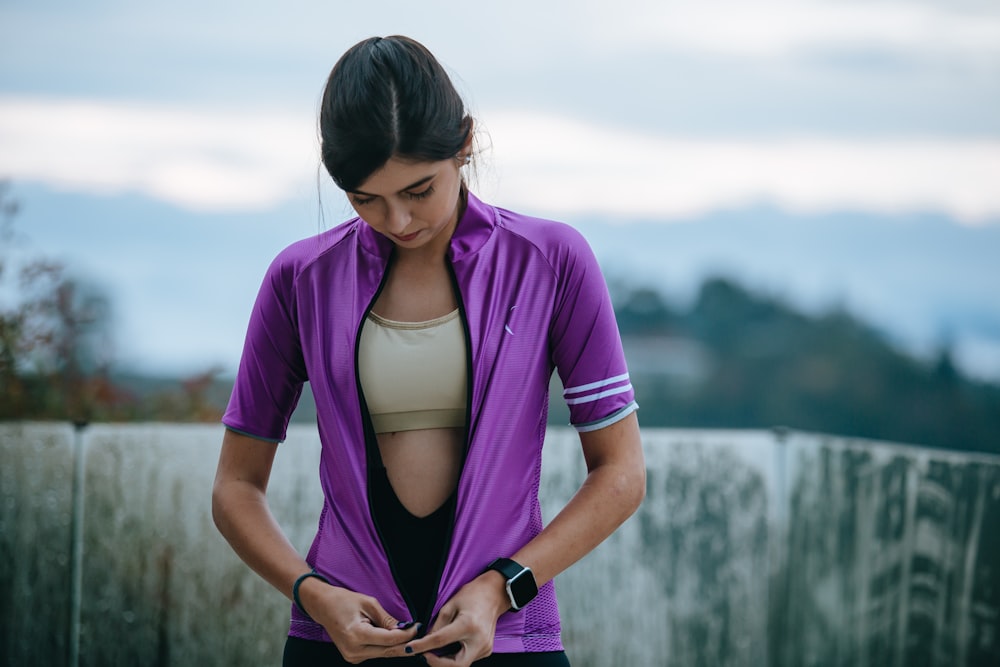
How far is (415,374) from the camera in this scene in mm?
1557

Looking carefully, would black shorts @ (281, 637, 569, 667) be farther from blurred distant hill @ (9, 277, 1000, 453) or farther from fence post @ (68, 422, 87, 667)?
blurred distant hill @ (9, 277, 1000, 453)

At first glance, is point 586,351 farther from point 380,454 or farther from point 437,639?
point 437,639

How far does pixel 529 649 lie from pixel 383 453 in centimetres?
33

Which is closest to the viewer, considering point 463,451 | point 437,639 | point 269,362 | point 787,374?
point 437,639

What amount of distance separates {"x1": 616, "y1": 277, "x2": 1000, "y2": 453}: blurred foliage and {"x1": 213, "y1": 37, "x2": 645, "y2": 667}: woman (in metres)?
9.07

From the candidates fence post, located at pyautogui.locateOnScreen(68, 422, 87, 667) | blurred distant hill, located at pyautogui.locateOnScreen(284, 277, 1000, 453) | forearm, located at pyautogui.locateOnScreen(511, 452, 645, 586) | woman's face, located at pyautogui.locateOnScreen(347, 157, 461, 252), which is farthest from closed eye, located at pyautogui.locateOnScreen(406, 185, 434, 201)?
blurred distant hill, located at pyautogui.locateOnScreen(284, 277, 1000, 453)

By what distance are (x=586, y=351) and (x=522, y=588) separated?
326mm

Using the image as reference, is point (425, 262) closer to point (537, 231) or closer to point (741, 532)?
point (537, 231)

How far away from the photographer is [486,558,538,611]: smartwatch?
147 cm

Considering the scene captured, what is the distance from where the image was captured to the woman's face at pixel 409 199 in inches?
58.9

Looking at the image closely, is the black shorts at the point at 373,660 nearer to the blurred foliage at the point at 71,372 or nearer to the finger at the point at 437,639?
the finger at the point at 437,639

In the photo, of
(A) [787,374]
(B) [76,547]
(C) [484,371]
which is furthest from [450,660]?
(A) [787,374]

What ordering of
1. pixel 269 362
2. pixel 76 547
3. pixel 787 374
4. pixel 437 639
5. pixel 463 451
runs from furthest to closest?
pixel 787 374
pixel 76 547
pixel 269 362
pixel 463 451
pixel 437 639

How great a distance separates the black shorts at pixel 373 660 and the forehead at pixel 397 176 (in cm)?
61
